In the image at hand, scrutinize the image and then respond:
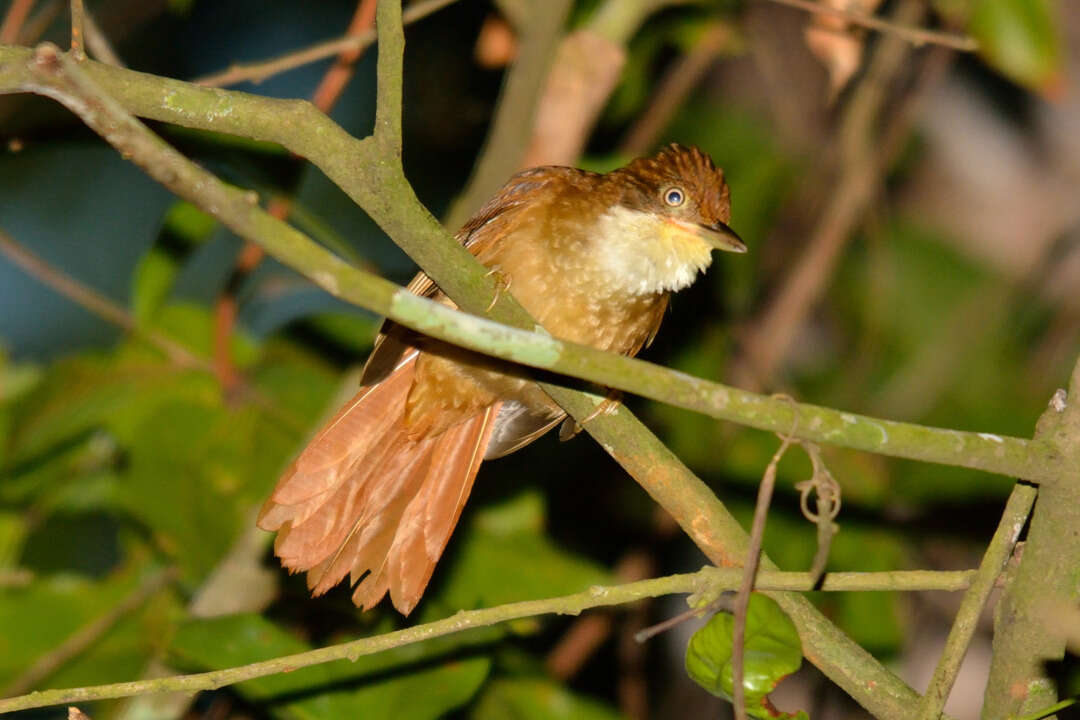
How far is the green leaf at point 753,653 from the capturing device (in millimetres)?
1769

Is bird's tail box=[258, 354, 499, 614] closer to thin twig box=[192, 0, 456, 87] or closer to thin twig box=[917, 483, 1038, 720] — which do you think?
thin twig box=[192, 0, 456, 87]

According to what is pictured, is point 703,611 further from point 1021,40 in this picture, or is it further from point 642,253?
point 1021,40

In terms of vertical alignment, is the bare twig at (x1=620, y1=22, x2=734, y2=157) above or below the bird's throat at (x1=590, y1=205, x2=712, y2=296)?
above

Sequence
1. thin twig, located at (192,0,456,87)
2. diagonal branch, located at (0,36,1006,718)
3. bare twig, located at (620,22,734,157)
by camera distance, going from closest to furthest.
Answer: diagonal branch, located at (0,36,1006,718), thin twig, located at (192,0,456,87), bare twig, located at (620,22,734,157)

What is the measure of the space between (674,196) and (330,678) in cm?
129

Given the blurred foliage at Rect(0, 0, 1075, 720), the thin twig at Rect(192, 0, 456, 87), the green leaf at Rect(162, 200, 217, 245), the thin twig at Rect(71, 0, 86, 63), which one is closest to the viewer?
the thin twig at Rect(71, 0, 86, 63)

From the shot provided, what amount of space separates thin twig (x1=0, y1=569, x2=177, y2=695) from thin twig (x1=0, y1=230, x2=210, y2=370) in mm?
641

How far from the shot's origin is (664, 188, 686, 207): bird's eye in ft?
8.57

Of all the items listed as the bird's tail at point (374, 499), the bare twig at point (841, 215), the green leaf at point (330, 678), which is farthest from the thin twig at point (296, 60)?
the bare twig at point (841, 215)

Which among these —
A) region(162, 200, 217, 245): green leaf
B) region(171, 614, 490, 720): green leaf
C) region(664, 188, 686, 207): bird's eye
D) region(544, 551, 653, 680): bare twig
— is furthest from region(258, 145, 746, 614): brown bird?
region(544, 551, 653, 680): bare twig

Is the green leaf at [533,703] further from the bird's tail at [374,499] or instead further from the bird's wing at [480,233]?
the bird's wing at [480,233]

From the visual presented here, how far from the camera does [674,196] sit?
2621 mm

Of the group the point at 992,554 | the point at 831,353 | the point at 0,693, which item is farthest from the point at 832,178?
the point at 0,693

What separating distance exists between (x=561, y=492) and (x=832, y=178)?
62.8 inches
